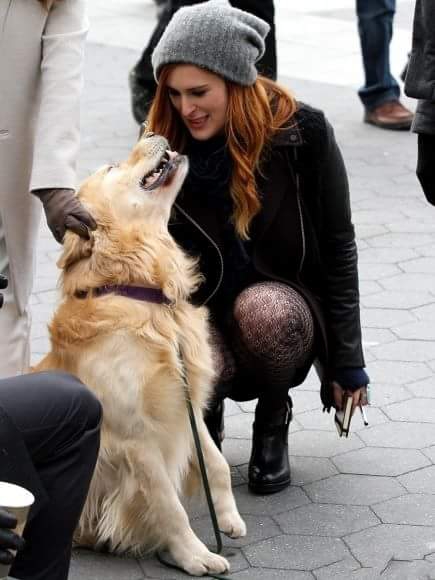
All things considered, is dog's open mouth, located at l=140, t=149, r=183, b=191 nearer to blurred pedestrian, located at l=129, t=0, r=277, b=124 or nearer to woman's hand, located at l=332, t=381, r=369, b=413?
woman's hand, located at l=332, t=381, r=369, b=413

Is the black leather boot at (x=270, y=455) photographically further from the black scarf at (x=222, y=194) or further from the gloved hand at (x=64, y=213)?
the gloved hand at (x=64, y=213)

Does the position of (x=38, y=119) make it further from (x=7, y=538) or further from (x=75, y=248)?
(x=7, y=538)

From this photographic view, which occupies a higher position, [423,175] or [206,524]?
[423,175]

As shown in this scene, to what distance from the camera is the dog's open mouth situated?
361 cm

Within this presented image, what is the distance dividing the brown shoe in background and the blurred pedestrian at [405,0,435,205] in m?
4.94

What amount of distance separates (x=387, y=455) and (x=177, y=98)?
1442mm

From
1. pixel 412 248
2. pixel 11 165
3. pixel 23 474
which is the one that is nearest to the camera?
pixel 23 474

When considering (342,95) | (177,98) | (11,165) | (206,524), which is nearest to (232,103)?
(177,98)

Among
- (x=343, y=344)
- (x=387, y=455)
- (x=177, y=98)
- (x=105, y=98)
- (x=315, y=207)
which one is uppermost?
(x=177, y=98)

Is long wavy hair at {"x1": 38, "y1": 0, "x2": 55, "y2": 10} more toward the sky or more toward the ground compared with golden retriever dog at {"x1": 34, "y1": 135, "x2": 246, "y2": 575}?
more toward the sky

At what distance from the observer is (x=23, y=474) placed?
2693mm

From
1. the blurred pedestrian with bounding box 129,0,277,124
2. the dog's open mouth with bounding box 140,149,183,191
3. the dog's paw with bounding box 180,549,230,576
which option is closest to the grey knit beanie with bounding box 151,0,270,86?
the dog's open mouth with bounding box 140,149,183,191

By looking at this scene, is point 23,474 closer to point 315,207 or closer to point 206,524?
point 206,524

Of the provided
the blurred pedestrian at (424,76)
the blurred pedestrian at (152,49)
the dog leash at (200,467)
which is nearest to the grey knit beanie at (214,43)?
the blurred pedestrian at (424,76)
